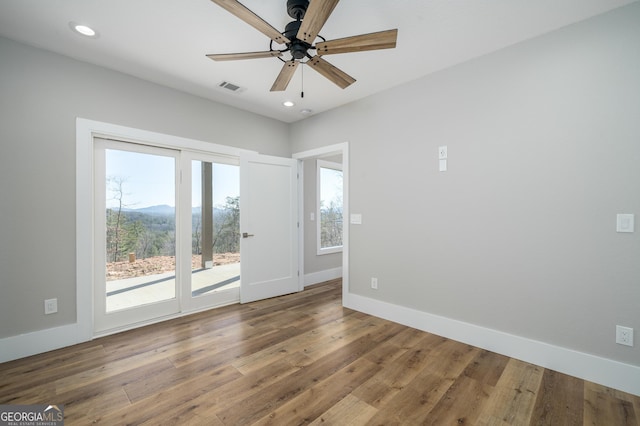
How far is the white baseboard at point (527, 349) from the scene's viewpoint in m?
2.01

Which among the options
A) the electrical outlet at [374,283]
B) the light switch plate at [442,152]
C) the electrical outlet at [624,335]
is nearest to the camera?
the electrical outlet at [624,335]

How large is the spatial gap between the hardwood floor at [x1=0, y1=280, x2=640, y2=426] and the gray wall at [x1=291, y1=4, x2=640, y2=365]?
18.1 inches

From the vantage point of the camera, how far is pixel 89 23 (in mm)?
2219

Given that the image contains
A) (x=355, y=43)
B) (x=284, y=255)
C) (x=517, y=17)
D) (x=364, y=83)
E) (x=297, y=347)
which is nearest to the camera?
(x=355, y=43)

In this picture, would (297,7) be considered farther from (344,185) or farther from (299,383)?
(299,383)

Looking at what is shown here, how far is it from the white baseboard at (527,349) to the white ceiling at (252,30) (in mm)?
2642

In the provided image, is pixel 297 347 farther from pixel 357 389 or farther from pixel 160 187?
pixel 160 187

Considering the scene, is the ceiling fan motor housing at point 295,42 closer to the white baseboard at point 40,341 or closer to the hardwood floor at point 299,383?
the hardwood floor at point 299,383

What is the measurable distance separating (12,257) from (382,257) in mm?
3643

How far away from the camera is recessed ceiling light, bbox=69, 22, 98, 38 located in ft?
7.33

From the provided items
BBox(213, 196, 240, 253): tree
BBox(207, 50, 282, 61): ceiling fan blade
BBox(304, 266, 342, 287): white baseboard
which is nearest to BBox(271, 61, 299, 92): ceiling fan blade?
BBox(207, 50, 282, 61): ceiling fan blade

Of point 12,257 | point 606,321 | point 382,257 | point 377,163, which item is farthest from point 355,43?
point 12,257

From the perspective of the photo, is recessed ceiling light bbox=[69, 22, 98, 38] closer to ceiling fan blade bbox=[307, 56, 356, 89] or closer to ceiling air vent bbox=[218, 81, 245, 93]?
ceiling air vent bbox=[218, 81, 245, 93]

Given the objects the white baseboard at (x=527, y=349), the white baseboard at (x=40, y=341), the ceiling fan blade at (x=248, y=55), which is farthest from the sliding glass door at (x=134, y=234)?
the white baseboard at (x=527, y=349)
